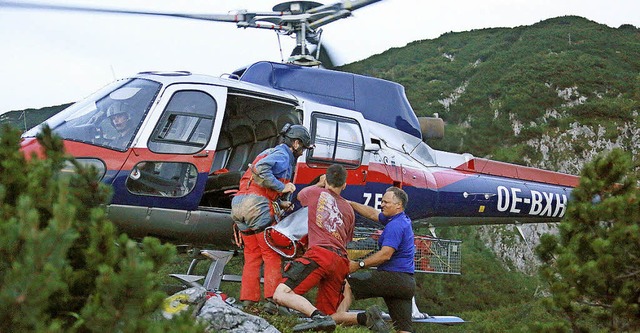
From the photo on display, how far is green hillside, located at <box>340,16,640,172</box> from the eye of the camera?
869 inches

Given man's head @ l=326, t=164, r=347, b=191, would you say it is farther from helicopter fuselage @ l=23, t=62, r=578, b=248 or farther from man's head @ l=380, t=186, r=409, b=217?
helicopter fuselage @ l=23, t=62, r=578, b=248

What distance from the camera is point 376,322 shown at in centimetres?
615

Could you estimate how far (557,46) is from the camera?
3011 centimetres

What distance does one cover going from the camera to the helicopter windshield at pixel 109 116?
7.07 m

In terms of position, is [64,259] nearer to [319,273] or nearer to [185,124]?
[319,273]

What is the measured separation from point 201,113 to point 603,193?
4.21m

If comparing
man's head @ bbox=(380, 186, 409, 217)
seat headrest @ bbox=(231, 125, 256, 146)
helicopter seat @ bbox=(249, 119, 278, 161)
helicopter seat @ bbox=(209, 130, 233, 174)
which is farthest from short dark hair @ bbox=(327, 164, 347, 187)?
helicopter seat @ bbox=(209, 130, 233, 174)

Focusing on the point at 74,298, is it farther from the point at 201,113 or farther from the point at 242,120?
the point at 242,120

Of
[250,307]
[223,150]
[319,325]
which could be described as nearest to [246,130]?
[223,150]

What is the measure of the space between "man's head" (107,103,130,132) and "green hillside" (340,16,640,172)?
37.6 ft

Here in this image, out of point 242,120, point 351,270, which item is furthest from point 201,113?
point 351,270

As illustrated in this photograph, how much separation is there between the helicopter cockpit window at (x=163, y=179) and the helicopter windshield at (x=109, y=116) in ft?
0.93

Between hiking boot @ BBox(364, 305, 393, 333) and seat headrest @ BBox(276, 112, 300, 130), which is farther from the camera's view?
seat headrest @ BBox(276, 112, 300, 130)

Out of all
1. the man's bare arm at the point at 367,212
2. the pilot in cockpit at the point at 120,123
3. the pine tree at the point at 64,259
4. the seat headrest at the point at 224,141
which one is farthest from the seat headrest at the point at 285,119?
the pine tree at the point at 64,259
